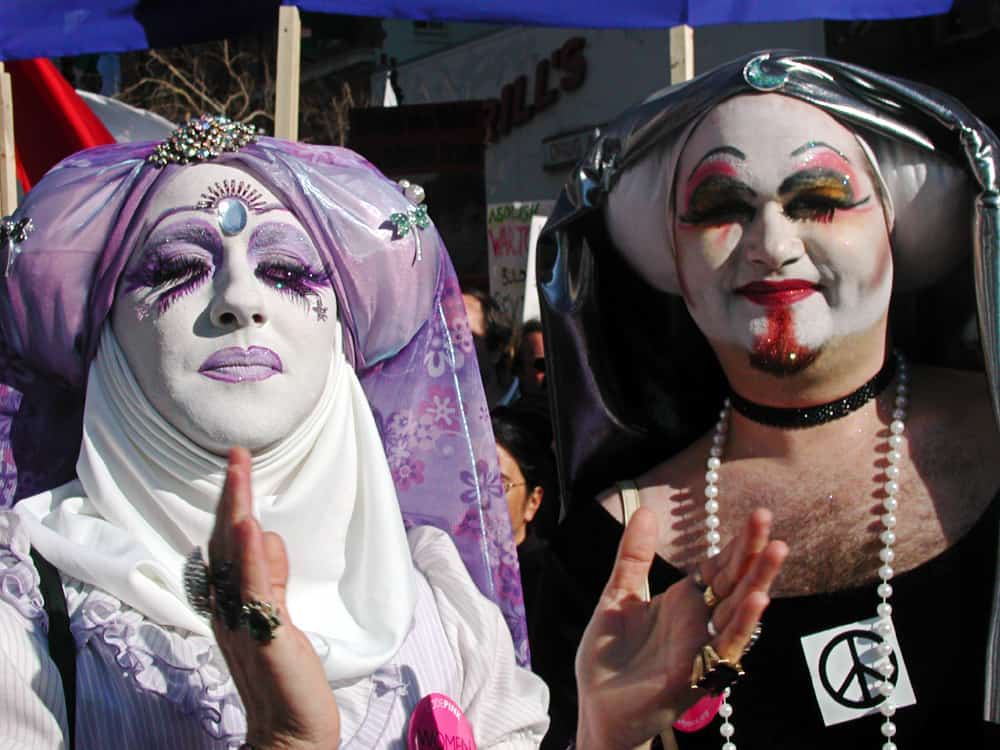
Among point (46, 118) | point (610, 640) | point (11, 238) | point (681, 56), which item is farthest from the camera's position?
point (46, 118)

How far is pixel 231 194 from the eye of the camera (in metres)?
2.00

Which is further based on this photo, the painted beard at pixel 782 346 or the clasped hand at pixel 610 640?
the painted beard at pixel 782 346

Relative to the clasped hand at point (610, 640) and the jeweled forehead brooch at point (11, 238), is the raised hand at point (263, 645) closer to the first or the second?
the clasped hand at point (610, 640)

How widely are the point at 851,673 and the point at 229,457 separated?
1051 millimetres

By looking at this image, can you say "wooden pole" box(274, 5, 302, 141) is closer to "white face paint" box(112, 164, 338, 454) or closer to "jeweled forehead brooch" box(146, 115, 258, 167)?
"jeweled forehead brooch" box(146, 115, 258, 167)

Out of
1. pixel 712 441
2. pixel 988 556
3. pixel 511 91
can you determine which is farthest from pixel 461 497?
pixel 511 91

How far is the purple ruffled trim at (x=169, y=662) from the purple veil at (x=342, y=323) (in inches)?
13.7

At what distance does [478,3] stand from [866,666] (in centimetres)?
220

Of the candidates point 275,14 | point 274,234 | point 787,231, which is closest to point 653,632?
point 787,231

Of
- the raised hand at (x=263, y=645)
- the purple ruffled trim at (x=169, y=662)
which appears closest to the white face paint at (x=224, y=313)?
the purple ruffled trim at (x=169, y=662)

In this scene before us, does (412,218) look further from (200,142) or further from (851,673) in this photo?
(851,673)

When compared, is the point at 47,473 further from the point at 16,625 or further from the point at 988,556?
the point at 988,556

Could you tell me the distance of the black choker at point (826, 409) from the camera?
2160 millimetres

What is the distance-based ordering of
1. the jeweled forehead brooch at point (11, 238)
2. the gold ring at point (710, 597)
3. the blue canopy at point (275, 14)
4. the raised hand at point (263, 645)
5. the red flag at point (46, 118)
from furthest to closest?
1. the red flag at point (46, 118)
2. the blue canopy at point (275, 14)
3. the jeweled forehead brooch at point (11, 238)
4. the gold ring at point (710, 597)
5. the raised hand at point (263, 645)
